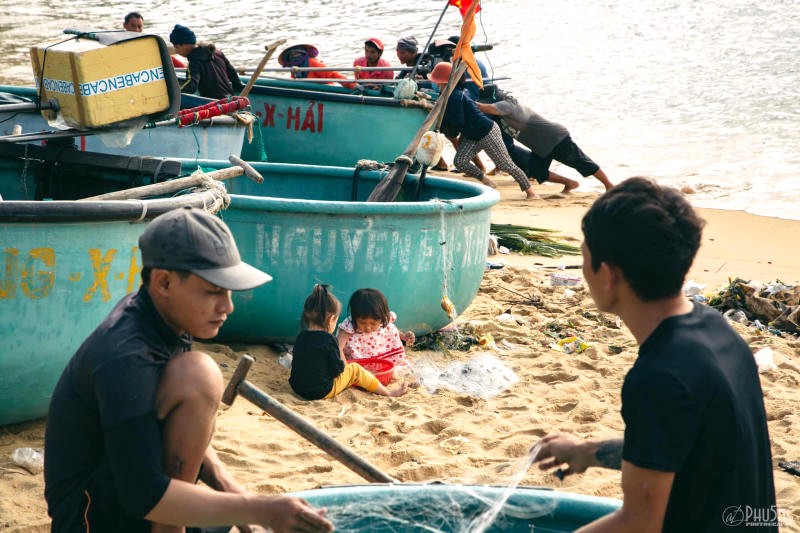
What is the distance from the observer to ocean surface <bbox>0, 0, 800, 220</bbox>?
13961mm

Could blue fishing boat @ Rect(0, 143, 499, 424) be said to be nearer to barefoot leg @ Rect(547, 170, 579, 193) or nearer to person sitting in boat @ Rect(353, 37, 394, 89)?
barefoot leg @ Rect(547, 170, 579, 193)

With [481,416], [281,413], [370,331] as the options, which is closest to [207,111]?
[370,331]

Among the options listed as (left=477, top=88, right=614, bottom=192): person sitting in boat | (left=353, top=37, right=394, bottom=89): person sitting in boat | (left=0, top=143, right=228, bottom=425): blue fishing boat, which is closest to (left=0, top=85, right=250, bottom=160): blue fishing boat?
(left=0, top=143, right=228, bottom=425): blue fishing boat

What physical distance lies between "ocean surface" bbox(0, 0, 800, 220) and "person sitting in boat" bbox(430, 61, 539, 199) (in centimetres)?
74

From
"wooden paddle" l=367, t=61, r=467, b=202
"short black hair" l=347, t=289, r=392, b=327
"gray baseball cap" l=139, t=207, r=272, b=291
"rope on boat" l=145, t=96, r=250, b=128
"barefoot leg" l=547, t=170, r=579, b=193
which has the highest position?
"gray baseball cap" l=139, t=207, r=272, b=291

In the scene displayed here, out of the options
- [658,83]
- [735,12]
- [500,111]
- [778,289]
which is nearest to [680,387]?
[778,289]

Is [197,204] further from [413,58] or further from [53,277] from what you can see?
[413,58]

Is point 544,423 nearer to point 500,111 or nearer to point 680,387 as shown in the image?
point 680,387

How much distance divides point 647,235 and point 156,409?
1202mm

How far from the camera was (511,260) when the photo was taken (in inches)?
297

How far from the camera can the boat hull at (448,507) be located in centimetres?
282

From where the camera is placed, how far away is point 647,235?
187cm

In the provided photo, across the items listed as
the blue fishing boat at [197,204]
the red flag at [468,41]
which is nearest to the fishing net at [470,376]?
the blue fishing boat at [197,204]

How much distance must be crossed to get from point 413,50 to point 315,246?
24.6ft
